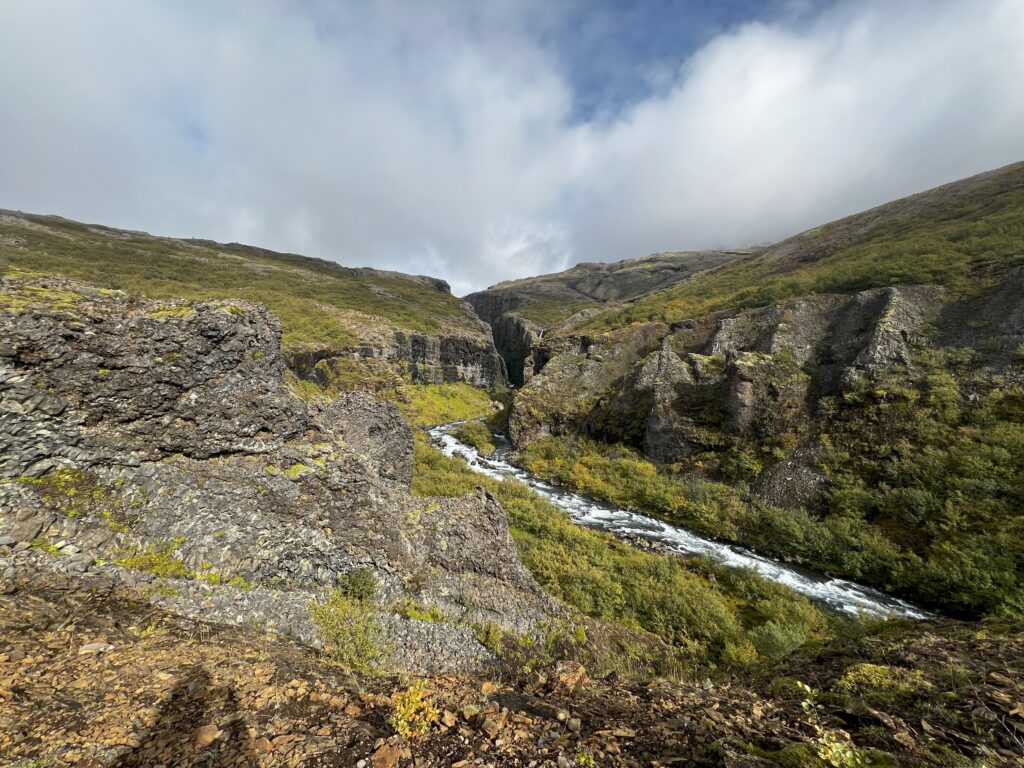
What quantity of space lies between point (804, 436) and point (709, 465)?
260 inches

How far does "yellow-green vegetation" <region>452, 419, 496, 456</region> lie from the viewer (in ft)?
135

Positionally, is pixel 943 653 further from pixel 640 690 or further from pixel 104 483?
pixel 104 483

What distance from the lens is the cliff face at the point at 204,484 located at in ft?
24.1

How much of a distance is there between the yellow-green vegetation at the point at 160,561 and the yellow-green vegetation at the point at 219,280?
40853 mm

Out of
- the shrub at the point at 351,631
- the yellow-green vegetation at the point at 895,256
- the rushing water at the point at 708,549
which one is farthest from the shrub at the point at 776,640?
the yellow-green vegetation at the point at 895,256

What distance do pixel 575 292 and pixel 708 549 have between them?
533ft

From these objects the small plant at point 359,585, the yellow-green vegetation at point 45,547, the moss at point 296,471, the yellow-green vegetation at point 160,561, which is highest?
the moss at point 296,471

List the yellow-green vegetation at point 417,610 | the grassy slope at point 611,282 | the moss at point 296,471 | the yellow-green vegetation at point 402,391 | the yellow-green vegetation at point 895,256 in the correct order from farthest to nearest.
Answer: the grassy slope at point 611,282, the yellow-green vegetation at point 402,391, the yellow-green vegetation at point 895,256, the moss at point 296,471, the yellow-green vegetation at point 417,610

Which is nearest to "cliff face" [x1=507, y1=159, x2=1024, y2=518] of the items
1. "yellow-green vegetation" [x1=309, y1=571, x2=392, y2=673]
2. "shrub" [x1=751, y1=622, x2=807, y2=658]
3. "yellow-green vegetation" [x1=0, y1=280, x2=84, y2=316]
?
"shrub" [x1=751, y1=622, x2=807, y2=658]

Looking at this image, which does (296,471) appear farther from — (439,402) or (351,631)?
(439,402)

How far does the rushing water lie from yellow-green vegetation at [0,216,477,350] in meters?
34.6

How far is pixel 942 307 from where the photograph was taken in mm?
30438

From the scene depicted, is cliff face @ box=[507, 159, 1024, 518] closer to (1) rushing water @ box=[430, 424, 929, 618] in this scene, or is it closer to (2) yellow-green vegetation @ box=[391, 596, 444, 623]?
(1) rushing water @ box=[430, 424, 929, 618]

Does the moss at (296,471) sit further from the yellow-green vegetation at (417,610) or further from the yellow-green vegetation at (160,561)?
the yellow-green vegetation at (417,610)
